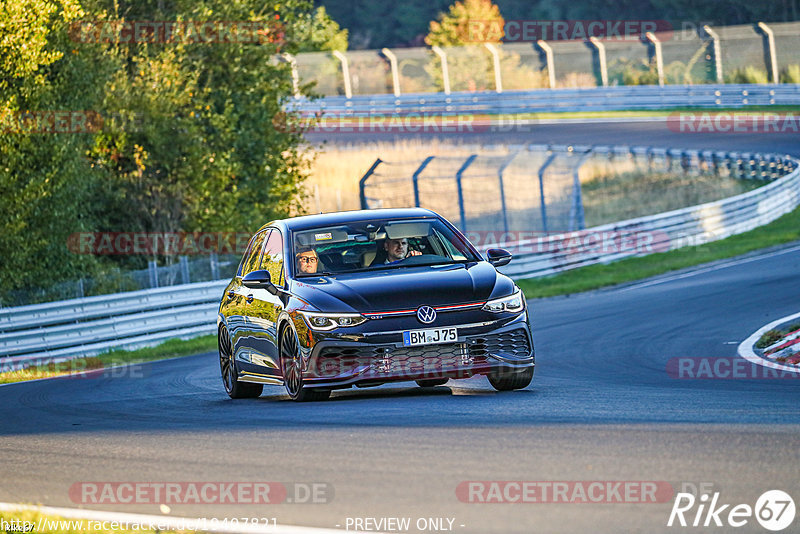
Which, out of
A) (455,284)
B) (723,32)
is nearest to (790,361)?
(455,284)

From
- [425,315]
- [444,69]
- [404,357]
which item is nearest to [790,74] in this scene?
[444,69]

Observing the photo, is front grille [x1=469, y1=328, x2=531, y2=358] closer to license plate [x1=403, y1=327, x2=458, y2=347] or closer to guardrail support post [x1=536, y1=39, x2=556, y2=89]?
license plate [x1=403, y1=327, x2=458, y2=347]

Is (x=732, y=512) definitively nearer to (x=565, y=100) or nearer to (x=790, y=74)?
(x=790, y=74)

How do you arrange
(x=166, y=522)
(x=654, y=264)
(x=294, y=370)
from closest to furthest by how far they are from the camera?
(x=166, y=522)
(x=294, y=370)
(x=654, y=264)

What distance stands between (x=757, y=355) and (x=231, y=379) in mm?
5418

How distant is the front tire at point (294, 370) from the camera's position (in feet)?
33.7

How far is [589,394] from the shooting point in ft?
33.3

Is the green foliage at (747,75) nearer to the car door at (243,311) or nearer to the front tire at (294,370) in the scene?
the car door at (243,311)

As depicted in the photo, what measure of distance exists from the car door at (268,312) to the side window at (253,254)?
272 millimetres

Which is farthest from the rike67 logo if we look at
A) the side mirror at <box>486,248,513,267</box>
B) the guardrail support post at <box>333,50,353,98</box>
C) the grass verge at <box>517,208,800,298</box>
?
the guardrail support post at <box>333,50,353,98</box>

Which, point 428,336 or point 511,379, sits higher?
point 428,336

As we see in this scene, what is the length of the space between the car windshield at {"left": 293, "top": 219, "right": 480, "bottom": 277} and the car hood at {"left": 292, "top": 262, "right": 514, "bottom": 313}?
257 mm

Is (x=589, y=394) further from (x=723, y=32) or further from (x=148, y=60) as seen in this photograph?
(x=723, y=32)

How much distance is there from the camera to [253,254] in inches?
493
